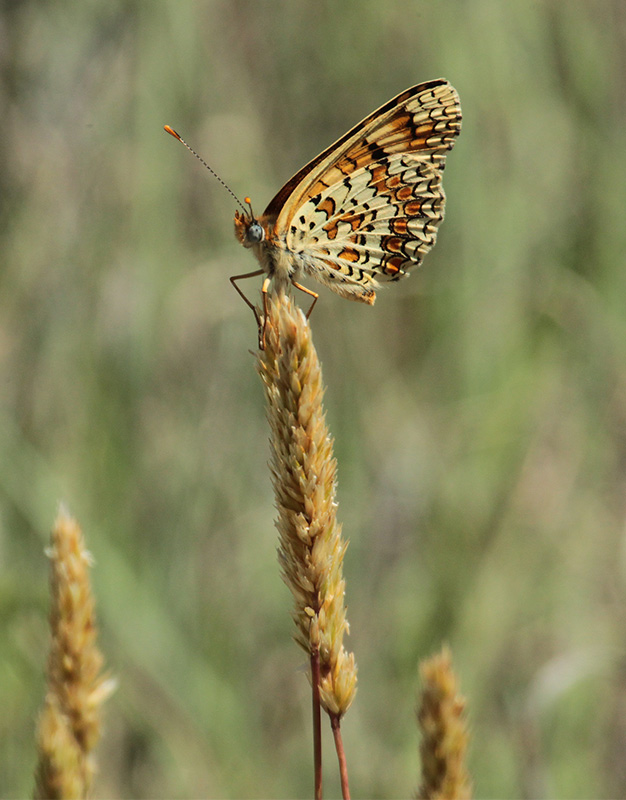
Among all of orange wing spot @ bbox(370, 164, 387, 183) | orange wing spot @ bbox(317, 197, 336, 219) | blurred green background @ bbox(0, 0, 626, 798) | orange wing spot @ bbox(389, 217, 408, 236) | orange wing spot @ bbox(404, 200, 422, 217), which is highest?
orange wing spot @ bbox(370, 164, 387, 183)

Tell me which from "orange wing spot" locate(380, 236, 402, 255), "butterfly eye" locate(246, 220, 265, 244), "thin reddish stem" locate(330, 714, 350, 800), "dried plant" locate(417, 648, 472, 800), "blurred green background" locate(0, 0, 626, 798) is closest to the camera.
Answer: "thin reddish stem" locate(330, 714, 350, 800)

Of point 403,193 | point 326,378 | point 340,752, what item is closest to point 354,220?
point 403,193

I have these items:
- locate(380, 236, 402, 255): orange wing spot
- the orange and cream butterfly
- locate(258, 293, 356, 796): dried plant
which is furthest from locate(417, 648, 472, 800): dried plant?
locate(380, 236, 402, 255): orange wing spot

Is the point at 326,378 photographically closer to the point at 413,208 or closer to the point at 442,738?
the point at 413,208

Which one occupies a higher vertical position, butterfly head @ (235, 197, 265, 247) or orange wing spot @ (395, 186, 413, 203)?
butterfly head @ (235, 197, 265, 247)

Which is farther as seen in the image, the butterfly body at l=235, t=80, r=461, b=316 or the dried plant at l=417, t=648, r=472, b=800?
the butterfly body at l=235, t=80, r=461, b=316

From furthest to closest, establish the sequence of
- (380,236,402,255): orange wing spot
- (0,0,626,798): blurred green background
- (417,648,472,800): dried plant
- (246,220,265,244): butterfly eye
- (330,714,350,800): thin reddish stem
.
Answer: (0,0,626,798): blurred green background
(380,236,402,255): orange wing spot
(246,220,265,244): butterfly eye
(417,648,472,800): dried plant
(330,714,350,800): thin reddish stem

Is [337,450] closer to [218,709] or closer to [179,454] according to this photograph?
[179,454]

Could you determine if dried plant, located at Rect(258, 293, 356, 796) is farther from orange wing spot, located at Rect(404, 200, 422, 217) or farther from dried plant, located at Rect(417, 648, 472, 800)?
orange wing spot, located at Rect(404, 200, 422, 217)
